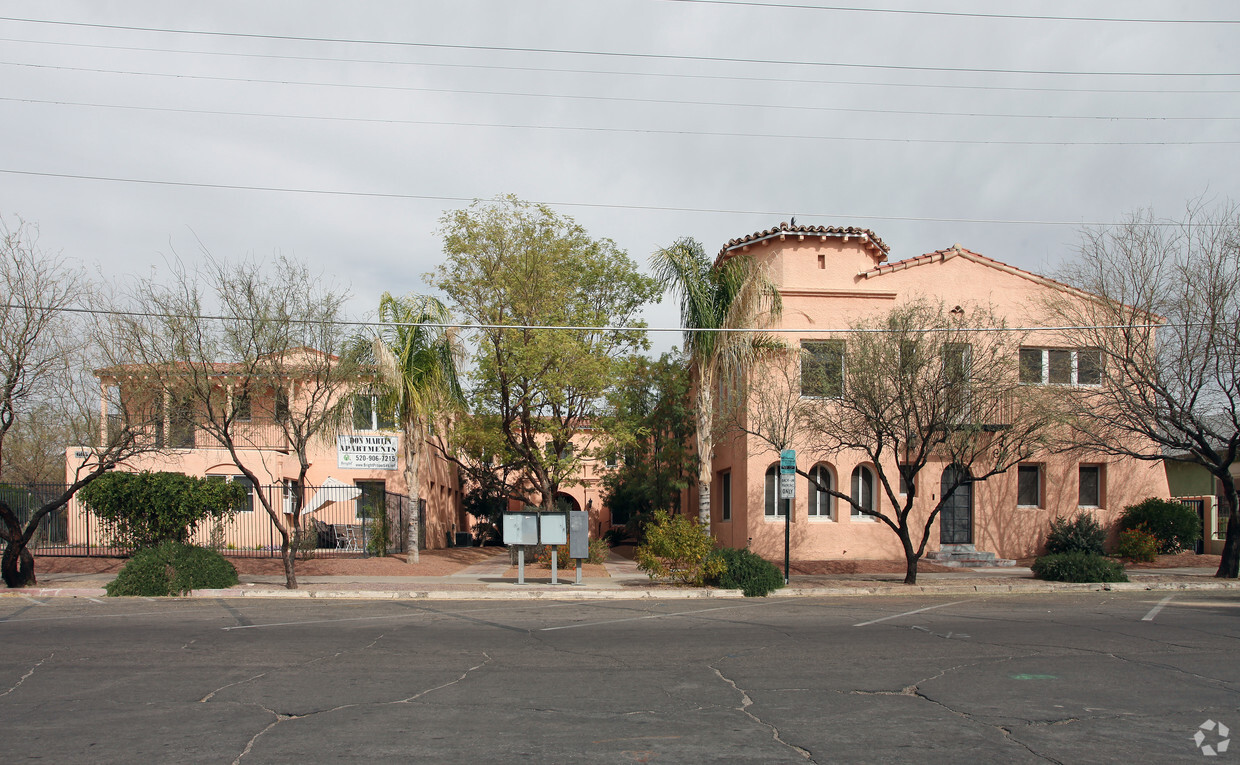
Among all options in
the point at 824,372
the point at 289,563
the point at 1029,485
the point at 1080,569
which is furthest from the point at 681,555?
the point at 1029,485

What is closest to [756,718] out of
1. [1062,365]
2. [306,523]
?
[1062,365]

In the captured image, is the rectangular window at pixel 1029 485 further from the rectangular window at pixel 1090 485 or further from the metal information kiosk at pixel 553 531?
the metal information kiosk at pixel 553 531

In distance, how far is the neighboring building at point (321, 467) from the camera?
20.9 metres

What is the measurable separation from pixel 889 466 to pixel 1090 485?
6.58m

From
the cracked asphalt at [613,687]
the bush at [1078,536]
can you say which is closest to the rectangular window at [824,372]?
the cracked asphalt at [613,687]

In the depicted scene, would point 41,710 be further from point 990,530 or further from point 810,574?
point 990,530

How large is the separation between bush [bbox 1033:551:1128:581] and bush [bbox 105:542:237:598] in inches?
685

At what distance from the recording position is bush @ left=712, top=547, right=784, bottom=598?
1694 cm

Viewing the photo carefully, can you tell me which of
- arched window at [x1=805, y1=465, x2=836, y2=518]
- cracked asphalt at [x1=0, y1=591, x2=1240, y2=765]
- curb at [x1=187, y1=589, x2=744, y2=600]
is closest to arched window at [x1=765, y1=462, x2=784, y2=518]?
arched window at [x1=805, y1=465, x2=836, y2=518]

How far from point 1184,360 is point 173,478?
23218 millimetres

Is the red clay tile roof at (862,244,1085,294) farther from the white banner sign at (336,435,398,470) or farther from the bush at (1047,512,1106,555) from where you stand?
the white banner sign at (336,435,398,470)

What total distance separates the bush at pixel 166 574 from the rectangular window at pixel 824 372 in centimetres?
1299

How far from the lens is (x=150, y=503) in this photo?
20516mm

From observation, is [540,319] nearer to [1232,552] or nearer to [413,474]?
[413,474]
